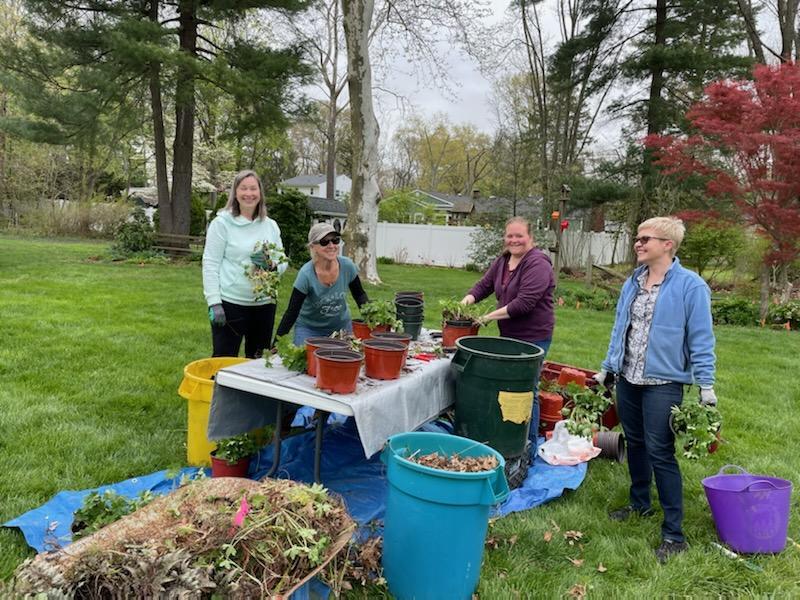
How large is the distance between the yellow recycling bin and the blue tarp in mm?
103

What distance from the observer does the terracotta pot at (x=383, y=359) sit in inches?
107

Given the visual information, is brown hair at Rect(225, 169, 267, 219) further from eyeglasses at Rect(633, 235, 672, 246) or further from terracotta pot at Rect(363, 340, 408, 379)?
eyeglasses at Rect(633, 235, 672, 246)

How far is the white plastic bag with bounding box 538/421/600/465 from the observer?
12.2 ft

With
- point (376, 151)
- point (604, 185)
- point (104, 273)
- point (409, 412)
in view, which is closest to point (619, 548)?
point (409, 412)

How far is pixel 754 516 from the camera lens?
2.74m

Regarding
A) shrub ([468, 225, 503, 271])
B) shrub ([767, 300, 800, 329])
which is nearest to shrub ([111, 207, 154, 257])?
shrub ([468, 225, 503, 271])

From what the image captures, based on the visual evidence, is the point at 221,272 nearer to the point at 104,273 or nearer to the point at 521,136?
the point at 104,273

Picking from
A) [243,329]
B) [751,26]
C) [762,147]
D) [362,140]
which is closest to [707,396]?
[243,329]

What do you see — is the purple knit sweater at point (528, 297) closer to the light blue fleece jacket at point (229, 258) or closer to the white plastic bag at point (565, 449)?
the white plastic bag at point (565, 449)

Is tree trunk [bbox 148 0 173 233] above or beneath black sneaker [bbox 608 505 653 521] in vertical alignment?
above

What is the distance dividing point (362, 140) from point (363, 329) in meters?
8.50

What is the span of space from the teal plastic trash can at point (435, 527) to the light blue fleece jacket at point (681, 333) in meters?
1.08

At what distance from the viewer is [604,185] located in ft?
48.7

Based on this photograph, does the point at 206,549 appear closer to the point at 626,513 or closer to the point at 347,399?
the point at 347,399
